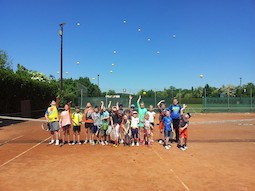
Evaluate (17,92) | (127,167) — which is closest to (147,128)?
(127,167)

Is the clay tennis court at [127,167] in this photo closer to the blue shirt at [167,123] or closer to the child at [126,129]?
the child at [126,129]

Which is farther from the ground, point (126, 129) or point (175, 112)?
point (175, 112)

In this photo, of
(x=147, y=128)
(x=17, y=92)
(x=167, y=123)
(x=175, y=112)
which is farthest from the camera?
(x=17, y=92)

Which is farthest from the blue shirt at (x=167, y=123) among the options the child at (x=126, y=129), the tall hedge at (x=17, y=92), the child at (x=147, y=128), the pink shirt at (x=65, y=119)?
the tall hedge at (x=17, y=92)

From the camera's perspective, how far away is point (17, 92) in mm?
23562

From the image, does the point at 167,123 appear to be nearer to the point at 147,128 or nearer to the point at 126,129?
the point at 147,128

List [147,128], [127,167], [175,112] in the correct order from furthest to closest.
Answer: [175,112], [147,128], [127,167]

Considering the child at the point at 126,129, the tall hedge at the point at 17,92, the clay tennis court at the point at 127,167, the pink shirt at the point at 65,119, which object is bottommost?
the clay tennis court at the point at 127,167

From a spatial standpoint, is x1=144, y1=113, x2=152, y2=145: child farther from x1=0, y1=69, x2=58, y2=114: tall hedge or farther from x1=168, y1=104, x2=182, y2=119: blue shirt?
x1=0, y1=69, x2=58, y2=114: tall hedge

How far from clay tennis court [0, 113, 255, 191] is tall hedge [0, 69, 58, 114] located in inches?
416

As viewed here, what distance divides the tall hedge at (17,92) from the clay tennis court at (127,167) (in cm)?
1058

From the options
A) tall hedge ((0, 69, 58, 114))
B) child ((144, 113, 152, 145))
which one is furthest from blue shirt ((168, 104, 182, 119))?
tall hedge ((0, 69, 58, 114))

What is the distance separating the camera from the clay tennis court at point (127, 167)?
6.60 meters

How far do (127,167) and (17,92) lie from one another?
1816 cm
